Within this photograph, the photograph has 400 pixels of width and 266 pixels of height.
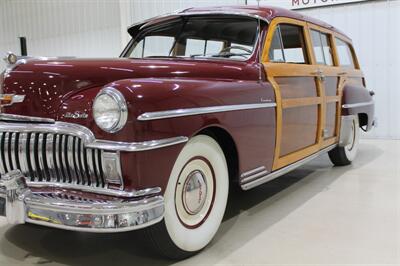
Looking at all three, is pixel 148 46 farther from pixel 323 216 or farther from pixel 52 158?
pixel 323 216

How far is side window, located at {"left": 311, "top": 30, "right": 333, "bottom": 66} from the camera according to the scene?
420 cm

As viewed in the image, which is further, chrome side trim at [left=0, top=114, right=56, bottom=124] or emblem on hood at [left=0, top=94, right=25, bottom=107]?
emblem on hood at [left=0, top=94, right=25, bottom=107]

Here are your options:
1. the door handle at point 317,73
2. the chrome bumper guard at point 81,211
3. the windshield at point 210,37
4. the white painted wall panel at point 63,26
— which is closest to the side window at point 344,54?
the door handle at point 317,73

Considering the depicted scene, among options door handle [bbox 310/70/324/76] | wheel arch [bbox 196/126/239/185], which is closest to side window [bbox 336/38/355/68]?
door handle [bbox 310/70/324/76]

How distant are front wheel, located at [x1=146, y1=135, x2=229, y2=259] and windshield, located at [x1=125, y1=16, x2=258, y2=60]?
3.21 feet

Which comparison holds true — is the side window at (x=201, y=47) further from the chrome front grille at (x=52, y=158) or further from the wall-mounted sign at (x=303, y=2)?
the wall-mounted sign at (x=303, y=2)

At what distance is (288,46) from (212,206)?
1.85 metres

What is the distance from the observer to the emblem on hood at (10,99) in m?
2.46

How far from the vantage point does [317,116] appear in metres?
3.96

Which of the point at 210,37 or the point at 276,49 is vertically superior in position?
the point at 210,37

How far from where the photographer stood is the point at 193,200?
8.18ft

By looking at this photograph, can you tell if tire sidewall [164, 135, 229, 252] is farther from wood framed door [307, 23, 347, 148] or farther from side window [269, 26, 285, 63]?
wood framed door [307, 23, 347, 148]

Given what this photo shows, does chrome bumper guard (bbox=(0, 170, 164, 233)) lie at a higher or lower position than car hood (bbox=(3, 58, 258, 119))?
lower

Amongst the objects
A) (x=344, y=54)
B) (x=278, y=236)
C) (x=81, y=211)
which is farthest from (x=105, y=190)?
(x=344, y=54)
